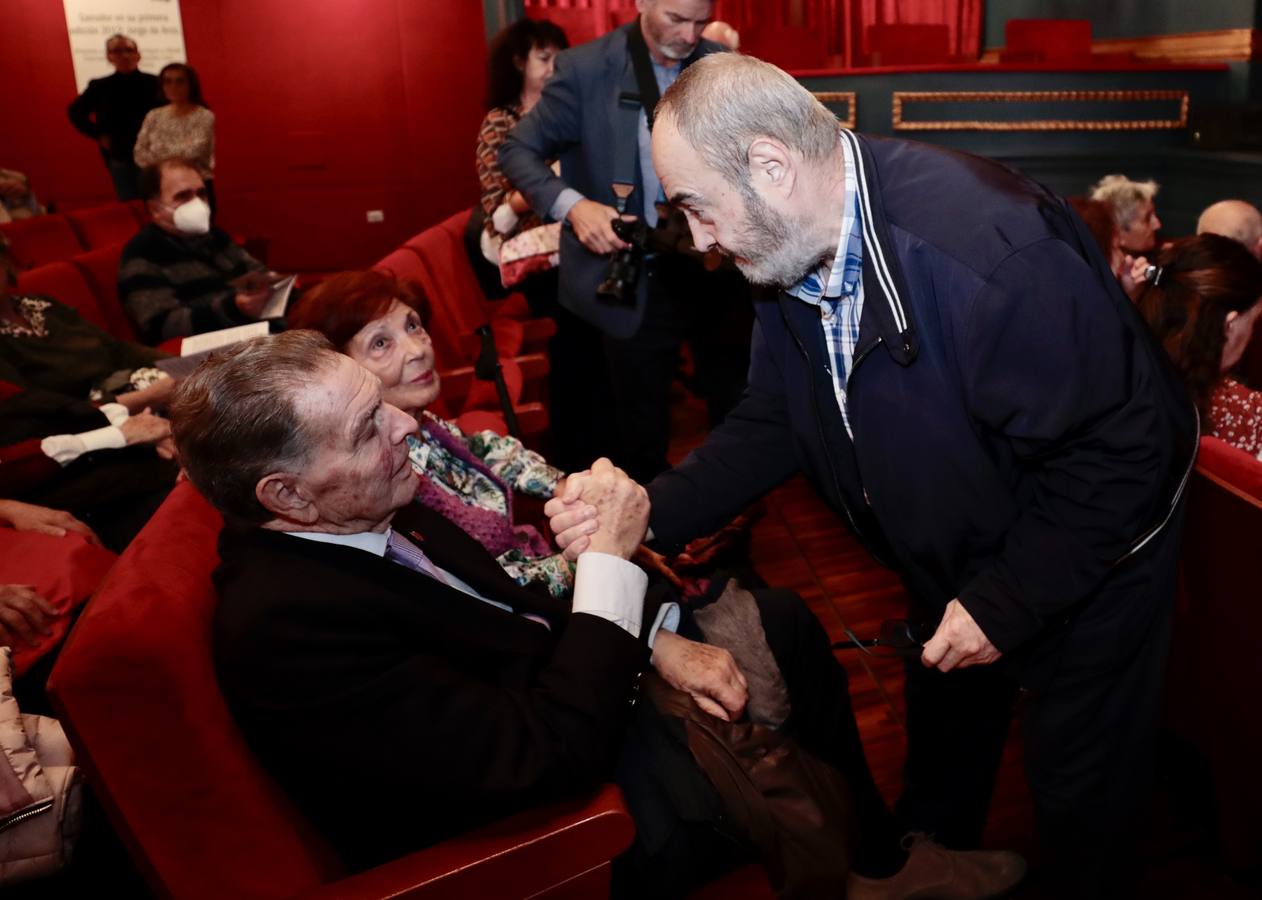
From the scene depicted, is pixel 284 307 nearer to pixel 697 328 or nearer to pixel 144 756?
pixel 697 328

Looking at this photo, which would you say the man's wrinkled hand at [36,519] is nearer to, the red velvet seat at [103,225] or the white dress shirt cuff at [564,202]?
the white dress shirt cuff at [564,202]

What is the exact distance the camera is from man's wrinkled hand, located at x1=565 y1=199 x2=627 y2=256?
2.42 meters

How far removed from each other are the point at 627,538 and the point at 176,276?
2.76m

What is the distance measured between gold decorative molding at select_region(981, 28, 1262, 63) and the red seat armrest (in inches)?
275

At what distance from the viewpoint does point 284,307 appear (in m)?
3.63

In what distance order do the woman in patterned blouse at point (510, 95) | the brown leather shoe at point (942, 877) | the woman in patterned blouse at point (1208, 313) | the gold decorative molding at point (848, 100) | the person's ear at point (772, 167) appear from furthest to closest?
the gold decorative molding at point (848, 100) → the woman in patterned blouse at point (510, 95) → the woman in patterned blouse at point (1208, 313) → the brown leather shoe at point (942, 877) → the person's ear at point (772, 167)

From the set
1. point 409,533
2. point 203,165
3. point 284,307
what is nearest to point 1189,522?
point 409,533

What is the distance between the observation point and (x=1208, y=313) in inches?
83.7

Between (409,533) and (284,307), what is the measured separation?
2.40 metres

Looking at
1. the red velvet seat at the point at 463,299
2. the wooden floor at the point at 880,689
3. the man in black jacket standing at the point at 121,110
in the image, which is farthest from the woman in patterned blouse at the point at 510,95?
the man in black jacket standing at the point at 121,110

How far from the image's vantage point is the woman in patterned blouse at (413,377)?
1932mm

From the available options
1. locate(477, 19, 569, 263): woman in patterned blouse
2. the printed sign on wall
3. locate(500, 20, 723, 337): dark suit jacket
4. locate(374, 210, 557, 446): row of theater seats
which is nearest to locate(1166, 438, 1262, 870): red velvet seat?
locate(500, 20, 723, 337): dark suit jacket

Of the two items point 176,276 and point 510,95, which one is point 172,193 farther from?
point 510,95

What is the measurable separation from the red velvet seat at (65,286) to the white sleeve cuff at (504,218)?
1.40 meters
